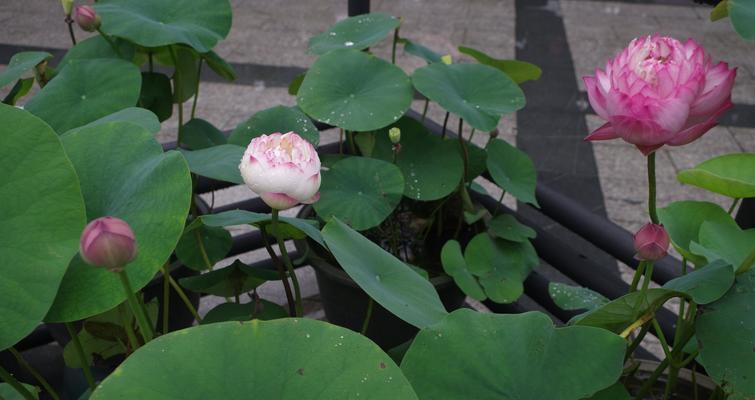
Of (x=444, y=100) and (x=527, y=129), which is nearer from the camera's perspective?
(x=444, y=100)

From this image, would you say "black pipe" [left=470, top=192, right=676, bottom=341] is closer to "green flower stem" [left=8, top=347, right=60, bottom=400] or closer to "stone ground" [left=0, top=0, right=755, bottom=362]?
"stone ground" [left=0, top=0, right=755, bottom=362]

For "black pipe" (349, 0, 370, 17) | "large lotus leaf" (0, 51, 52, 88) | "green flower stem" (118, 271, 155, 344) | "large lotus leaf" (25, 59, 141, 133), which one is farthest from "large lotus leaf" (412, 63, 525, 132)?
"green flower stem" (118, 271, 155, 344)

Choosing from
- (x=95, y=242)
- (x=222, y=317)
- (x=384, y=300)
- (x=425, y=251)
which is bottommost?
(x=425, y=251)

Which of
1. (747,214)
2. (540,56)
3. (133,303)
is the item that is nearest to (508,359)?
(133,303)

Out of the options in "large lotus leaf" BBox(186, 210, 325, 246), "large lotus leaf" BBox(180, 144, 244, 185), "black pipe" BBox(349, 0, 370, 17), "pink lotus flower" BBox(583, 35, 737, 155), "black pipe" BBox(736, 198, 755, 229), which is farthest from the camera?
"black pipe" BBox(349, 0, 370, 17)

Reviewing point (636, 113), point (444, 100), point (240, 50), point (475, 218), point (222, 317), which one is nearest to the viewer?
point (636, 113)

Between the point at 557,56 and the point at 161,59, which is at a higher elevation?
the point at 161,59

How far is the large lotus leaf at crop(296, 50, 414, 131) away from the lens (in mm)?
1003

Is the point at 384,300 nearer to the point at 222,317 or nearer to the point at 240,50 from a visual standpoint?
the point at 222,317

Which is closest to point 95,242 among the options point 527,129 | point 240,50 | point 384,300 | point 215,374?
point 215,374

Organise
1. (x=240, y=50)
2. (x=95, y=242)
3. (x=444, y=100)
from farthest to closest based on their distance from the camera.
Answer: (x=240, y=50) < (x=444, y=100) < (x=95, y=242)

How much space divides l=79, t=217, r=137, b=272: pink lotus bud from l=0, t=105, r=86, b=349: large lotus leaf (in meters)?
0.11

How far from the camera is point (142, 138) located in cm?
59

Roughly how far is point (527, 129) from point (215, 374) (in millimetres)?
2151
